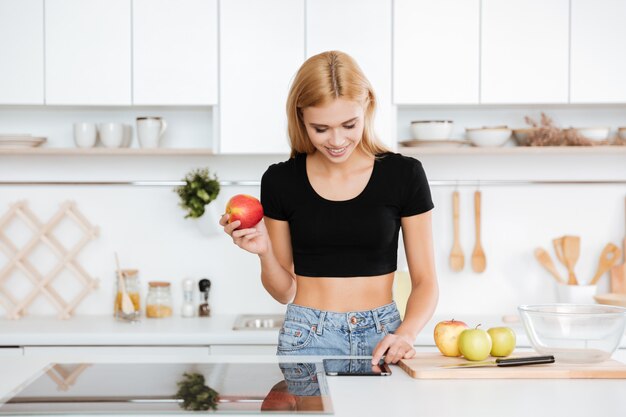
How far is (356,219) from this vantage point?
2109mm

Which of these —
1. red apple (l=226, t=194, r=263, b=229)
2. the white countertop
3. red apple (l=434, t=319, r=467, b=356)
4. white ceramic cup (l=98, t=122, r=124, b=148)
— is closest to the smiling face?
red apple (l=226, t=194, r=263, b=229)

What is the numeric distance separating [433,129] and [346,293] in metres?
1.50

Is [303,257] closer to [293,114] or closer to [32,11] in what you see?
[293,114]

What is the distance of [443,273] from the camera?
12.0ft

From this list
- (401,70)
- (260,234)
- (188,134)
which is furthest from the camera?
(188,134)

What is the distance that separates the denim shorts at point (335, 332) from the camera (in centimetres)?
202

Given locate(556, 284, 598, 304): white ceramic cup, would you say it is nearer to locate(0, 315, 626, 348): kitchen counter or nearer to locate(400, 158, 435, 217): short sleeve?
locate(0, 315, 626, 348): kitchen counter

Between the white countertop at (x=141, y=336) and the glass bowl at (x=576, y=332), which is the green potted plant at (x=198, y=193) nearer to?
the white countertop at (x=141, y=336)

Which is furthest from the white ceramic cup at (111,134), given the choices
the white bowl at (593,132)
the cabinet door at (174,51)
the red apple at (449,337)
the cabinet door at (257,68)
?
the red apple at (449,337)

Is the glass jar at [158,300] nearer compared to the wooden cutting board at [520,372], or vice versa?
the wooden cutting board at [520,372]

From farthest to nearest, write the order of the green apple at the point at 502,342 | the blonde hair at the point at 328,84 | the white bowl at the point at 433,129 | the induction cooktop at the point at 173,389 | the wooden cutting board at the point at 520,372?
the white bowl at the point at 433,129, the blonde hair at the point at 328,84, the green apple at the point at 502,342, the wooden cutting board at the point at 520,372, the induction cooktop at the point at 173,389

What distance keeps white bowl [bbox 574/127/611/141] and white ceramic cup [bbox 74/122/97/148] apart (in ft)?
6.65

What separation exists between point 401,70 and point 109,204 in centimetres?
141

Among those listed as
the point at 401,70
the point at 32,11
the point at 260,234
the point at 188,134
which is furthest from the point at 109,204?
the point at 260,234
